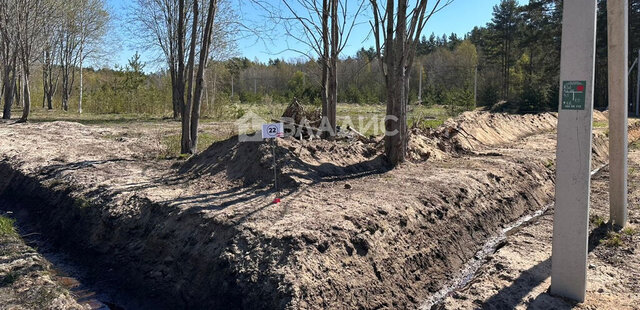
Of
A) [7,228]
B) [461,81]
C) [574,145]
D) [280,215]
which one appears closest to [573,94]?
[574,145]

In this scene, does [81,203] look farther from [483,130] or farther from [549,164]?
[483,130]

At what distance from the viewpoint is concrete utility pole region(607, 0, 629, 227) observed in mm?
5176

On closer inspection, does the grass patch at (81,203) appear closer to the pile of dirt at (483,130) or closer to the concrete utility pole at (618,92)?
the concrete utility pole at (618,92)

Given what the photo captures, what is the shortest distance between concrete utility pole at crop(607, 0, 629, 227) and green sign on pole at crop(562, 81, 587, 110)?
2.23 meters

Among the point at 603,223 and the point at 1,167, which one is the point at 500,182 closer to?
the point at 603,223

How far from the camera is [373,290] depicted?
4.38m

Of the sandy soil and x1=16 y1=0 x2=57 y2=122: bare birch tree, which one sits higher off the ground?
x1=16 y1=0 x2=57 y2=122: bare birch tree

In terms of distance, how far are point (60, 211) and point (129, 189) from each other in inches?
46.7

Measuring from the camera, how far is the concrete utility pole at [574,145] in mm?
3447

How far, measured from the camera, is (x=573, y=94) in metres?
A: 3.52

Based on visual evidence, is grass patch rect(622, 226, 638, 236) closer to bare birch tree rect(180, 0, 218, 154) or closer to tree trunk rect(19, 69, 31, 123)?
bare birch tree rect(180, 0, 218, 154)

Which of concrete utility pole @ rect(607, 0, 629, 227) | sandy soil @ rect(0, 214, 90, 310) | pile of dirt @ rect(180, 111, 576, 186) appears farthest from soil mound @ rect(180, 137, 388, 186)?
concrete utility pole @ rect(607, 0, 629, 227)

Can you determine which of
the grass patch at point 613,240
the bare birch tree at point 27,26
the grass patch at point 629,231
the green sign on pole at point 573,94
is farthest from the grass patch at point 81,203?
the bare birch tree at point 27,26

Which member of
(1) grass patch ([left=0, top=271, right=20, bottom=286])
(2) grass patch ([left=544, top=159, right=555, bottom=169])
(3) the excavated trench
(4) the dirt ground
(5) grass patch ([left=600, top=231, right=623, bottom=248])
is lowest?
(3) the excavated trench
